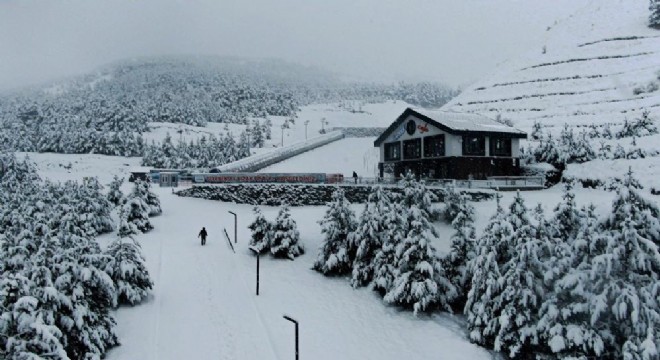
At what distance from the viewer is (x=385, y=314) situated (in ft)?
82.4

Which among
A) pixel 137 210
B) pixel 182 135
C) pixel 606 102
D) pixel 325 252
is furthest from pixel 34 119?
pixel 606 102

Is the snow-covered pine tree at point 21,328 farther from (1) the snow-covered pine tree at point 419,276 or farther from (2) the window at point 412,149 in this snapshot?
(2) the window at point 412,149

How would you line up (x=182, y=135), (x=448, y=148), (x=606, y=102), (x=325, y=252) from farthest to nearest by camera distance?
(x=182, y=135)
(x=606, y=102)
(x=448, y=148)
(x=325, y=252)

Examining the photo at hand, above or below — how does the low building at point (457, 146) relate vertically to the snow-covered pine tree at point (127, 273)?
above

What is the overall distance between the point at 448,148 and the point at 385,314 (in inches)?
885

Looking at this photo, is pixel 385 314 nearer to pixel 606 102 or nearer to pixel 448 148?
pixel 448 148

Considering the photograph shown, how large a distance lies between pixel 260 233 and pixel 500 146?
2525 centimetres

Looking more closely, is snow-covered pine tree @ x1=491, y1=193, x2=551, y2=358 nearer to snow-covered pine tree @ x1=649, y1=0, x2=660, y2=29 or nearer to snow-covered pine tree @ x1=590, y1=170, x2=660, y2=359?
snow-covered pine tree @ x1=590, y1=170, x2=660, y2=359

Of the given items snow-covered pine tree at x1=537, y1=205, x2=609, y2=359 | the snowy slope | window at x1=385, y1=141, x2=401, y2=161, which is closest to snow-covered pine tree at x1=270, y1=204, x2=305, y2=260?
snow-covered pine tree at x1=537, y1=205, x2=609, y2=359

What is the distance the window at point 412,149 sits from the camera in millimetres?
47812

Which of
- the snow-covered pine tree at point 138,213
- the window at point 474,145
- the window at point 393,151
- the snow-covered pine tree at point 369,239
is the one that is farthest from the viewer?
the window at point 393,151

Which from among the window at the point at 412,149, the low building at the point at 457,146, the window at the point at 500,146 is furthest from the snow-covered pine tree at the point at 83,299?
the window at the point at 500,146

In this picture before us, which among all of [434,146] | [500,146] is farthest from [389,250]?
[500,146]

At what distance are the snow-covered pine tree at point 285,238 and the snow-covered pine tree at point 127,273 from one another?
9.59 metres
